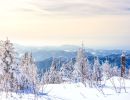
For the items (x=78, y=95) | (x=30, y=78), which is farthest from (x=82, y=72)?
(x=30, y=78)

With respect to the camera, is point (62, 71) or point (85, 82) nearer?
point (85, 82)

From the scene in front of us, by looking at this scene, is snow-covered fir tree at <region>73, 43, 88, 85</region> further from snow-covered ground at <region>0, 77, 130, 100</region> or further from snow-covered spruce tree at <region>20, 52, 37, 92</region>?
snow-covered spruce tree at <region>20, 52, 37, 92</region>

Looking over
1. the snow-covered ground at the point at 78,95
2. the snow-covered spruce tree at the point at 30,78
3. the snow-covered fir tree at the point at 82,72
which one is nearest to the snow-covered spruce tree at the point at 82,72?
the snow-covered fir tree at the point at 82,72

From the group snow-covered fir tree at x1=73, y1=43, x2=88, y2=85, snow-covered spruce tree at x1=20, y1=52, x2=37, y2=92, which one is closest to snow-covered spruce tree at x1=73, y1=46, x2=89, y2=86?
snow-covered fir tree at x1=73, y1=43, x2=88, y2=85

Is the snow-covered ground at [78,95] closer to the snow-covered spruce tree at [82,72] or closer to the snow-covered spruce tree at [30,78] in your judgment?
the snow-covered spruce tree at [30,78]

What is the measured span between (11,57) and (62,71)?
1584 inches

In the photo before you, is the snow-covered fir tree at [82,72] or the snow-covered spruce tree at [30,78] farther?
the snow-covered fir tree at [82,72]

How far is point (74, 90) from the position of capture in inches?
588

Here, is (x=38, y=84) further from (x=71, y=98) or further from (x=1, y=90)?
(x=1, y=90)

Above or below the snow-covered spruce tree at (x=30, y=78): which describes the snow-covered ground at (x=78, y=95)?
Answer: below

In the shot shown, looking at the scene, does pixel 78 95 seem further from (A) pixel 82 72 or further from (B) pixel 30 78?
(A) pixel 82 72

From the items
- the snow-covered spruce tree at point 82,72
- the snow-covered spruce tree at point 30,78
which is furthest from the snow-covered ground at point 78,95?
the snow-covered spruce tree at point 82,72

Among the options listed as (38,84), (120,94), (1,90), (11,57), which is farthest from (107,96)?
(11,57)

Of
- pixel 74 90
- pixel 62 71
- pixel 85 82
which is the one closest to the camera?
pixel 74 90
